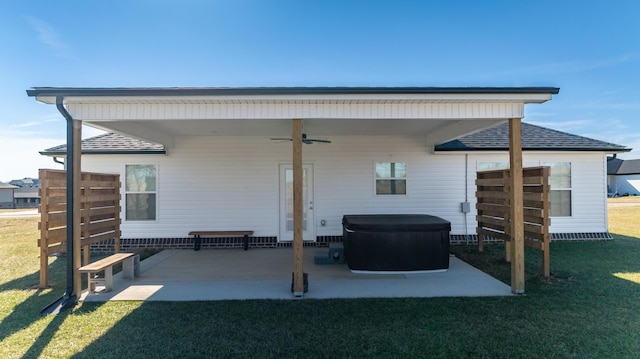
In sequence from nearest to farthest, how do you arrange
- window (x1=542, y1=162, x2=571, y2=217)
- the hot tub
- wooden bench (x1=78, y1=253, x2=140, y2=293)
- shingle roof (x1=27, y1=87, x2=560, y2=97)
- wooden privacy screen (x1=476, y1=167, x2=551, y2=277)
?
shingle roof (x1=27, y1=87, x2=560, y2=97) → wooden bench (x1=78, y1=253, x2=140, y2=293) → wooden privacy screen (x1=476, y1=167, x2=551, y2=277) → the hot tub → window (x1=542, y1=162, x2=571, y2=217)

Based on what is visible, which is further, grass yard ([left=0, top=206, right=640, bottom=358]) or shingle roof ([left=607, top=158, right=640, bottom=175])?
shingle roof ([left=607, top=158, right=640, bottom=175])

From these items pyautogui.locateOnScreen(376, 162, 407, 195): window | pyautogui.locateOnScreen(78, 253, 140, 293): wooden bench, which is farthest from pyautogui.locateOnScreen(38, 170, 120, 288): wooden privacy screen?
pyautogui.locateOnScreen(376, 162, 407, 195): window

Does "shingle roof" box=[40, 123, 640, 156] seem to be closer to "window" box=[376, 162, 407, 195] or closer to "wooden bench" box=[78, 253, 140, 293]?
"window" box=[376, 162, 407, 195]

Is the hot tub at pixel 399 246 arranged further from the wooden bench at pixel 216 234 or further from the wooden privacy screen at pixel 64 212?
the wooden privacy screen at pixel 64 212

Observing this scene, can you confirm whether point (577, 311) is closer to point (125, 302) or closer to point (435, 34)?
point (125, 302)

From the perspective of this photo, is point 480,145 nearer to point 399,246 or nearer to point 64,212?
point 399,246

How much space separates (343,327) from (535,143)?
778 cm

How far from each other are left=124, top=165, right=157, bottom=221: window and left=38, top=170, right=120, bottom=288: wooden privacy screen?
7.19 ft

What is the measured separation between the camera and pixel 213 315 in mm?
3789

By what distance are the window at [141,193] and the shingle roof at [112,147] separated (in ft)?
1.44

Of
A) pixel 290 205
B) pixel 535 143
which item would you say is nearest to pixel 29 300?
pixel 290 205

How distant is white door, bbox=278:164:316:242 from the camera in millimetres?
8164

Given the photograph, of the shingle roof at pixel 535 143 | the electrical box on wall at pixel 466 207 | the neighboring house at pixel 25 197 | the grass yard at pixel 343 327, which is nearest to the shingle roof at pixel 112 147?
the grass yard at pixel 343 327

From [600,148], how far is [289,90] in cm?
862
